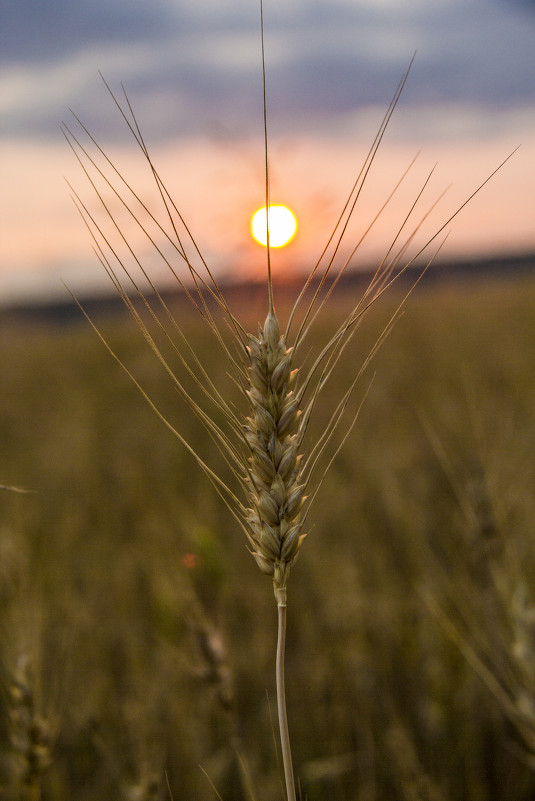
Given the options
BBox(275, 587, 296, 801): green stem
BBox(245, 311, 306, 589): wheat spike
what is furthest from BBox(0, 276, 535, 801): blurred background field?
BBox(245, 311, 306, 589): wheat spike

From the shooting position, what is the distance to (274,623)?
2986 millimetres

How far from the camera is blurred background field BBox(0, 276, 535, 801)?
1.79 meters

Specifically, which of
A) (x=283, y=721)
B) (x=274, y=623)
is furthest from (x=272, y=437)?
(x=274, y=623)

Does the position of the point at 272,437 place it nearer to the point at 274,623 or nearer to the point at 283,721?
the point at 283,721

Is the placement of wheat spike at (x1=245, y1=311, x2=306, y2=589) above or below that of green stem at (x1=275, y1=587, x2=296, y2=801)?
above

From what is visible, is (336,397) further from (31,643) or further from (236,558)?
(31,643)

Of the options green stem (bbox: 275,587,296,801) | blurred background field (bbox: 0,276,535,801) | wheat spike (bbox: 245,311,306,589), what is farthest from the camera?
blurred background field (bbox: 0,276,535,801)

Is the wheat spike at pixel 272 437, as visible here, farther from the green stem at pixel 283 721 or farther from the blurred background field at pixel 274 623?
the blurred background field at pixel 274 623

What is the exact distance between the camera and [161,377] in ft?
24.5

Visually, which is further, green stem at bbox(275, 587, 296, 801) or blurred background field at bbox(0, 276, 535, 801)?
blurred background field at bbox(0, 276, 535, 801)

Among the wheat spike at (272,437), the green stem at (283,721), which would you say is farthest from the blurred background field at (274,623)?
the wheat spike at (272,437)

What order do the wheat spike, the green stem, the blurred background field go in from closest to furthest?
1. the green stem
2. the wheat spike
3. the blurred background field

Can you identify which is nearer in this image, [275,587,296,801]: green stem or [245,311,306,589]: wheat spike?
[275,587,296,801]: green stem

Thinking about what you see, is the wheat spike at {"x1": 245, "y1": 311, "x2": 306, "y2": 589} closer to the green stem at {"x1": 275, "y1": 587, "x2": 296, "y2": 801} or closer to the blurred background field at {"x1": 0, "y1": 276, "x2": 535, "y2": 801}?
the green stem at {"x1": 275, "y1": 587, "x2": 296, "y2": 801}
